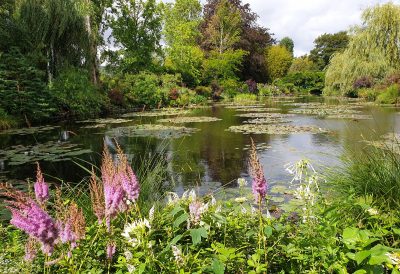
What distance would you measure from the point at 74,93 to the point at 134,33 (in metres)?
14.6

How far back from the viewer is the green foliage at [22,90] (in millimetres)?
13164

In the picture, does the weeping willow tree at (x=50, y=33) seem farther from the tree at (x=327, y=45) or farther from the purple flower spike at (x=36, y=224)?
the tree at (x=327, y=45)

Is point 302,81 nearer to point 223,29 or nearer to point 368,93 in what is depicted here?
point 223,29

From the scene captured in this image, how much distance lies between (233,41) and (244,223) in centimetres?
3541

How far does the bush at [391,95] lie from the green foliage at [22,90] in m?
19.2

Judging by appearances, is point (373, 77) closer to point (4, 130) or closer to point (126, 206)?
point (4, 130)

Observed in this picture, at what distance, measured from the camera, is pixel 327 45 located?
64.6 m

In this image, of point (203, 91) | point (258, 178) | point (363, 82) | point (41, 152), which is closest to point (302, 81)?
point (363, 82)

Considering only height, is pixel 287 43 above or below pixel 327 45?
above

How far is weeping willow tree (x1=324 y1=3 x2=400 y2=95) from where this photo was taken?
20609 mm

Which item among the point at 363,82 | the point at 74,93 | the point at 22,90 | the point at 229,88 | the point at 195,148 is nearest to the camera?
the point at 195,148

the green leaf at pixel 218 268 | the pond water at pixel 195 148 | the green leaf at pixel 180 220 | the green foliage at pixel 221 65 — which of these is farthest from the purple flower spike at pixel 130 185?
the green foliage at pixel 221 65

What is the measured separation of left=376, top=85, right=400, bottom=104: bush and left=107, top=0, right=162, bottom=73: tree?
17.9 metres

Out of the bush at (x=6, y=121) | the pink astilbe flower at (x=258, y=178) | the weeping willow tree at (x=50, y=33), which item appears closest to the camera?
the pink astilbe flower at (x=258, y=178)
